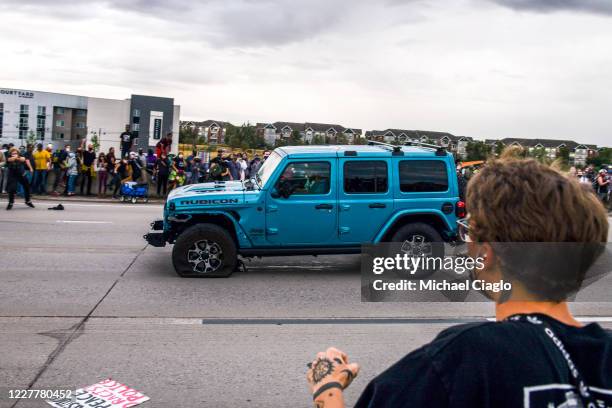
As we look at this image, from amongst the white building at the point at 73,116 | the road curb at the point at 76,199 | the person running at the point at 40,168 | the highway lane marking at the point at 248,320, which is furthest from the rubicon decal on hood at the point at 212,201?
the white building at the point at 73,116

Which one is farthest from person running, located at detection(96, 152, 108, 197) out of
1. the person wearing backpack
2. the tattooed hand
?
the tattooed hand

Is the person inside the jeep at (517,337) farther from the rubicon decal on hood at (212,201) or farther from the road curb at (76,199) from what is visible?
the road curb at (76,199)

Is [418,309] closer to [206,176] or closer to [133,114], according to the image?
[206,176]

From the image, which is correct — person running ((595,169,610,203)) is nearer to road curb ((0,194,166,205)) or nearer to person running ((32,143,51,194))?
road curb ((0,194,166,205))

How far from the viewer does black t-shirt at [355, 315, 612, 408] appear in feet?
5.62

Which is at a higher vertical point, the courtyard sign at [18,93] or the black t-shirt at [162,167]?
the courtyard sign at [18,93]

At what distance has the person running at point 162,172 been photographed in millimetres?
23828

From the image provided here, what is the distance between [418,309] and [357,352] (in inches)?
83.9

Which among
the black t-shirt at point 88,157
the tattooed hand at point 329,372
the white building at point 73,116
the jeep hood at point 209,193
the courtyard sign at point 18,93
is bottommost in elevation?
the tattooed hand at point 329,372

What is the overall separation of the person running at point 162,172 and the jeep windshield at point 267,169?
1303cm

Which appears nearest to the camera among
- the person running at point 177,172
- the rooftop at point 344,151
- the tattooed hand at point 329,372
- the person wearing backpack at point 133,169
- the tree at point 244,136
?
the tattooed hand at point 329,372

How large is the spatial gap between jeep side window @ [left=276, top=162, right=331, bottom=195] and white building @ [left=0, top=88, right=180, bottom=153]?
84352 mm

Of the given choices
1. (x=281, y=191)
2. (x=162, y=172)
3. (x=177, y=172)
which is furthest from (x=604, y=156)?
(x=281, y=191)

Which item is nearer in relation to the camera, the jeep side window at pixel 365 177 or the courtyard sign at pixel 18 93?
the jeep side window at pixel 365 177
